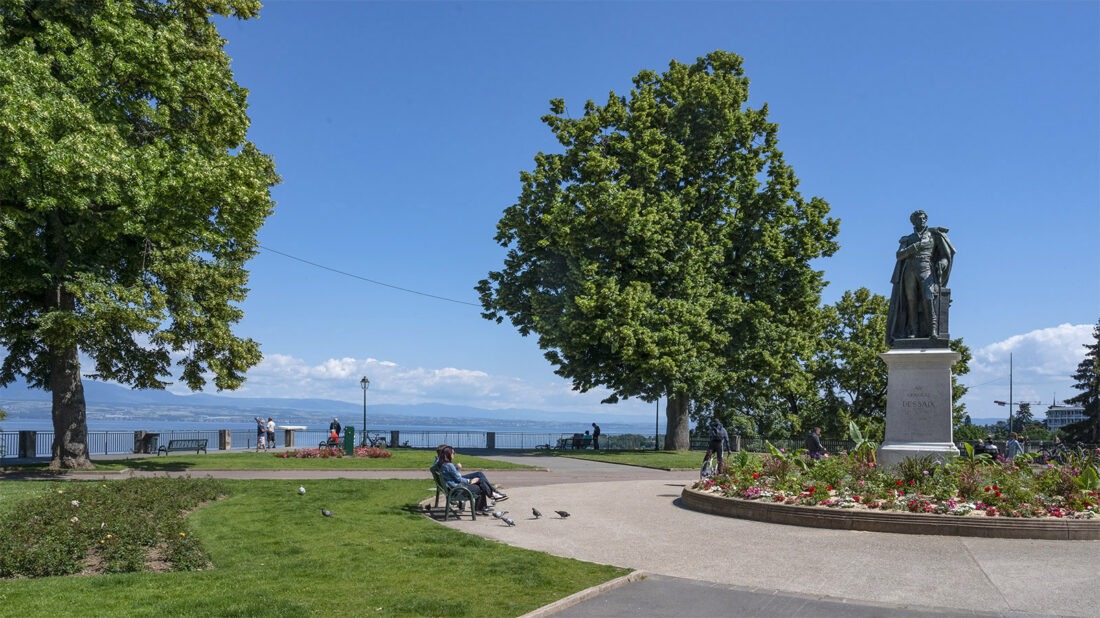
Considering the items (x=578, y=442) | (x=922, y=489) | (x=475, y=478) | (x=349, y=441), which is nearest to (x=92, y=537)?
(x=475, y=478)

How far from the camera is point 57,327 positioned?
20.4 m

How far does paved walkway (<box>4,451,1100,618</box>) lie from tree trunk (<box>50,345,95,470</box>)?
14675 millimetres

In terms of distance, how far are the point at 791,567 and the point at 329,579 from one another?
17.2 feet

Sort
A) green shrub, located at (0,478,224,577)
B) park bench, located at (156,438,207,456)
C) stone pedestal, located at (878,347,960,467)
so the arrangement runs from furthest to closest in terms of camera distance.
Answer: park bench, located at (156,438,207,456)
stone pedestal, located at (878,347,960,467)
green shrub, located at (0,478,224,577)

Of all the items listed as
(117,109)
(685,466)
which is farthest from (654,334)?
(117,109)

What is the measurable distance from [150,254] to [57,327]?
3697 millimetres

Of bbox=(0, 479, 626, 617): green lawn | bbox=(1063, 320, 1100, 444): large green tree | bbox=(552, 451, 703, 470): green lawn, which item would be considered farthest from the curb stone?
bbox=(1063, 320, 1100, 444): large green tree

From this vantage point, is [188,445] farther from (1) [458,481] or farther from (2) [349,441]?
(1) [458,481]

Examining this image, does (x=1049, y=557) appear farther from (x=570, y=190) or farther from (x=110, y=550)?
(x=570, y=190)

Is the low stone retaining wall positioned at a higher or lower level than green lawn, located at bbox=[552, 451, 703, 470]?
higher

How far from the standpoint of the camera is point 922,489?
529 inches

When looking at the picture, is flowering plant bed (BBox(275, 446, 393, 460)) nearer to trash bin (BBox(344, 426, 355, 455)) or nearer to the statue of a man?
trash bin (BBox(344, 426, 355, 455))

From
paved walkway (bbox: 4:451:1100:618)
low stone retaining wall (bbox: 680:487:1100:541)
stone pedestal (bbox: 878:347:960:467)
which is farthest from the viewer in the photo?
stone pedestal (bbox: 878:347:960:467)

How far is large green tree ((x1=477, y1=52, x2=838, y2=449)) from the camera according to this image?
3266cm
